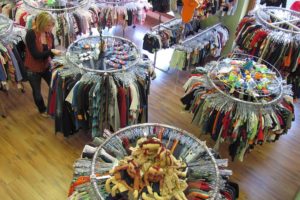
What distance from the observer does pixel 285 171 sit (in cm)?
382

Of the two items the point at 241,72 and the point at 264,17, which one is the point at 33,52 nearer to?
the point at 241,72

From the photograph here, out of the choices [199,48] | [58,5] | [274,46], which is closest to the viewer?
[274,46]

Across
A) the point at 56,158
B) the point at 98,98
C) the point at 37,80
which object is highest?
the point at 98,98

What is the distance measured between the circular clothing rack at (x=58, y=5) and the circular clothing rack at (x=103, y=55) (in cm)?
110

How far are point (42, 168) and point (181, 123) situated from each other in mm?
1934

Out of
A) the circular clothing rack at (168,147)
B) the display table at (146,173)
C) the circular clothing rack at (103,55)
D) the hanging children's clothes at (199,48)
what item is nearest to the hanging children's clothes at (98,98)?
the circular clothing rack at (103,55)

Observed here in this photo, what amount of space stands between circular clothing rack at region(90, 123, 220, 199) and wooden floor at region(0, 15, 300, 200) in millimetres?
1229

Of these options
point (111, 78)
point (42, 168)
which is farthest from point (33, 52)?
point (42, 168)

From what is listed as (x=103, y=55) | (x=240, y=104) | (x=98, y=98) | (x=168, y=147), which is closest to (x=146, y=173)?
(x=168, y=147)

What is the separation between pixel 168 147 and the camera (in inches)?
98.7

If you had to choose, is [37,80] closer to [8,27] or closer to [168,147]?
[8,27]

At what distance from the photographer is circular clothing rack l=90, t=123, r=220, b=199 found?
2.15m

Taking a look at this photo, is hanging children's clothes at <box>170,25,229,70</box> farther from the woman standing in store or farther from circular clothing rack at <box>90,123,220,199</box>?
circular clothing rack at <box>90,123,220,199</box>

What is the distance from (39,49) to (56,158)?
1287 mm
